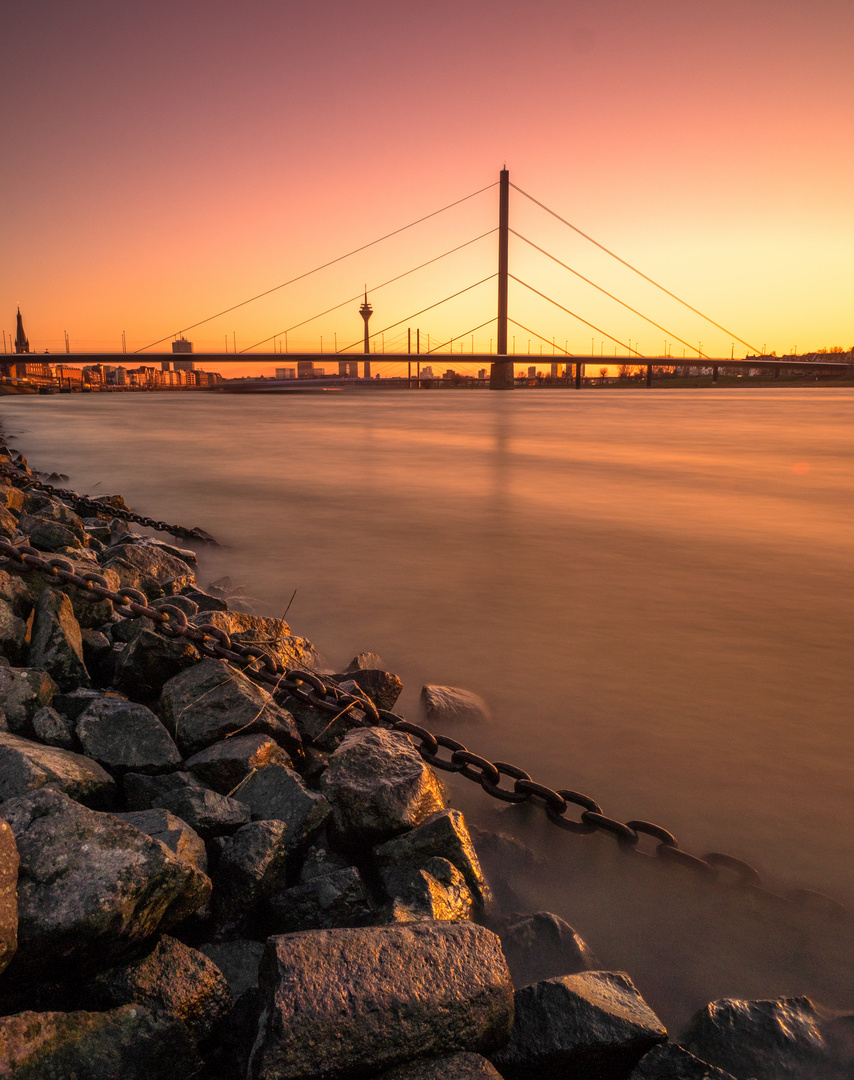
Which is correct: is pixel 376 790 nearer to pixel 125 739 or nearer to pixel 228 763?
pixel 228 763

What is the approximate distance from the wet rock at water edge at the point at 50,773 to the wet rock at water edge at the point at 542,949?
0.94 meters

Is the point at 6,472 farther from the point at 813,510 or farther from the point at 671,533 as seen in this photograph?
the point at 813,510

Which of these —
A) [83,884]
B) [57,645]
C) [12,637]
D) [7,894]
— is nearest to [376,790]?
[83,884]

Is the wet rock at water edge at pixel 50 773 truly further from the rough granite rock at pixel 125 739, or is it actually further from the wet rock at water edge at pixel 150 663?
the wet rock at water edge at pixel 150 663

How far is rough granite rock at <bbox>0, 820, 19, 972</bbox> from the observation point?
1.05 m

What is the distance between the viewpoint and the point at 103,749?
177cm

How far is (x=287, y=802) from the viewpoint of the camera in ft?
5.57

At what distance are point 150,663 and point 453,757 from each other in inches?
38.8

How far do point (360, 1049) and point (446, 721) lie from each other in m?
1.53

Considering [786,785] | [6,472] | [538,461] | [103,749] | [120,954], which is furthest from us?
[538,461]

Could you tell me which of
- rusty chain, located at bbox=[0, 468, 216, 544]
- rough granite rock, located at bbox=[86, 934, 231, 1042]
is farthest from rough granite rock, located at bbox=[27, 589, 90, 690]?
rusty chain, located at bbox=[0, 468, 216, 544]

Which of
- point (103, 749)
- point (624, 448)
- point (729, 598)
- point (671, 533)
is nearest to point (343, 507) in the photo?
point (671, 533)

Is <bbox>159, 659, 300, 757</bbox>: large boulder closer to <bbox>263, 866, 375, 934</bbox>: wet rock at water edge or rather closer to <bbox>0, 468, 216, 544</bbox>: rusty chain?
<bbox>263, 866, 375, 934</bbox>: wet rock at water edge

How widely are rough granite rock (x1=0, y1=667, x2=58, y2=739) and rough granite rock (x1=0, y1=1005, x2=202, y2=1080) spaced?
3.01 ft
